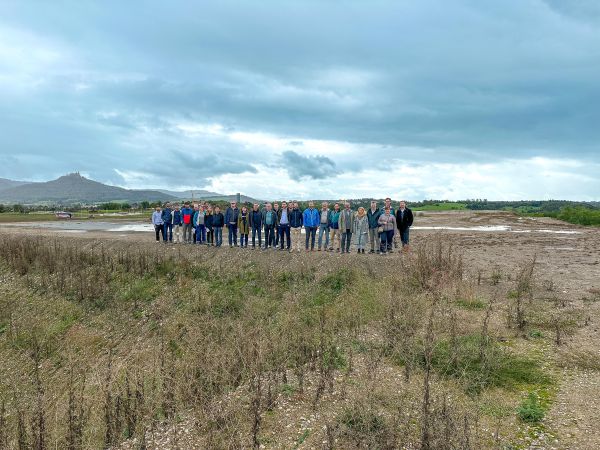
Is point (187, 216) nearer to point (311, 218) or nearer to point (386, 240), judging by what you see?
point (311, 218)

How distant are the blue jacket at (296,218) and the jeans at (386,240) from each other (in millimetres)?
3339

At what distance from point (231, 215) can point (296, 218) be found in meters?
3.35

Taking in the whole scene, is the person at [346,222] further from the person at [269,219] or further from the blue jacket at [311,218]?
the person at [269,219]

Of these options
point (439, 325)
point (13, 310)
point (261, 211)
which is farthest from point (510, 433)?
point (13, 310)

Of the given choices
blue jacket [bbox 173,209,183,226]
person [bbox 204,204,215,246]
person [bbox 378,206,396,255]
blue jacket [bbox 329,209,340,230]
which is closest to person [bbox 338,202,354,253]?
blue jacket [bbox 329,209,340,230]

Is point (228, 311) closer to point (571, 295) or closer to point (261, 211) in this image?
point (261, 211)

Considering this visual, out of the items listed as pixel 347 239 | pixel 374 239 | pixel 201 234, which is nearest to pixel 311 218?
pixel 347 239

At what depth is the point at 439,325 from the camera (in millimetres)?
9086

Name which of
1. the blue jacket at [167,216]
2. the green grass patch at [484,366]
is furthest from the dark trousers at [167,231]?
the green grass patch at [484,366]

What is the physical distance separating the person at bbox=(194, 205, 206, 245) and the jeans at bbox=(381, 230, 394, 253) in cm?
806

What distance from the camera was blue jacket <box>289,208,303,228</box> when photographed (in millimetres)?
16375

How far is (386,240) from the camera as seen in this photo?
16.2m

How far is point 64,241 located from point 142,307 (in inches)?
445

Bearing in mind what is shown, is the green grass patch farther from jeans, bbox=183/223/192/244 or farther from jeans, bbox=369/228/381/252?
jeans, bbox=183/223/192/244
